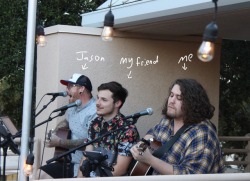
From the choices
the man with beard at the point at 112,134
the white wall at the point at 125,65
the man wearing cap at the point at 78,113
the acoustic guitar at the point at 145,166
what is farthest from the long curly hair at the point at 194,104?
the white wall at the point at 125,65

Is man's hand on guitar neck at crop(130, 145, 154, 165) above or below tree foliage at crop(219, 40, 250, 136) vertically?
below

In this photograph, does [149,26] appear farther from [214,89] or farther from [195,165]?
[195,165]

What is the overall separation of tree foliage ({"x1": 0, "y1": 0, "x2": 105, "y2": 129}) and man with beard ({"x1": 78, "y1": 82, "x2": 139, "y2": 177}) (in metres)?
3.38

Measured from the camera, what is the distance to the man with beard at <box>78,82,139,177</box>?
19.7 ft

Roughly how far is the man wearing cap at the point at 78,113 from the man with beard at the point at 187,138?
4.75 ft

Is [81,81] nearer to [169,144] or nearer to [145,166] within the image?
[145,166]

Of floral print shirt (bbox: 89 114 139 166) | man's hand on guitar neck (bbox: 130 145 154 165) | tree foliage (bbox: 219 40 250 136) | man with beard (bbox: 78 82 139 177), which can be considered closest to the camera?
man's hand on guitar neck (bbox: 130 145 154 165)

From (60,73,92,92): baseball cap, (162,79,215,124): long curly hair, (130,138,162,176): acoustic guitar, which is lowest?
(130,138,162,176): acoustic guitar

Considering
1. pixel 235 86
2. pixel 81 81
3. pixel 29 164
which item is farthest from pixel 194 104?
pixel 235 86

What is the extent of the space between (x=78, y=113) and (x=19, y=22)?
298 cm

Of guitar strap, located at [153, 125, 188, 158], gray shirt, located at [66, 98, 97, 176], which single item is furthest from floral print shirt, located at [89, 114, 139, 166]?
→ guitar strap, located at [153, 125, 188, 158]

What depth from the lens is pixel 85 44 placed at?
802 cm

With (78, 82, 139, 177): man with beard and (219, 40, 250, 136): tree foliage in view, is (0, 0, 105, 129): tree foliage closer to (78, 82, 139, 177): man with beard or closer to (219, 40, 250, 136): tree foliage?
(219, 40, 250, 136): tree foliage

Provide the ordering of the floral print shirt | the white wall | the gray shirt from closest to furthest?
the floral print shirt, the gray shirt, the white wall
